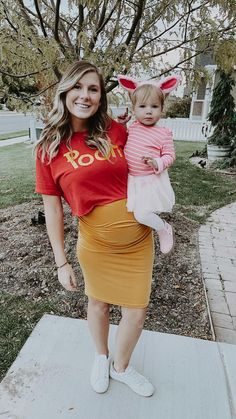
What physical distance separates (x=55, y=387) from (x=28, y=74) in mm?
2480

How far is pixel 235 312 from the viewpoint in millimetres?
2959

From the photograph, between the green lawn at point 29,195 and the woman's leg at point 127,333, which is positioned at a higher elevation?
the woman's leg at point 127,333

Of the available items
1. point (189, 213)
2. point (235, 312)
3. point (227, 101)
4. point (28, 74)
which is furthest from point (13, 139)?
point (235, 312)

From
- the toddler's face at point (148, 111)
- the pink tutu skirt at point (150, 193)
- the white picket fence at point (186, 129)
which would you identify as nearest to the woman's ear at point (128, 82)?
the toddler's face at point (148, 111)

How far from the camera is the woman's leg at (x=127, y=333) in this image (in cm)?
180

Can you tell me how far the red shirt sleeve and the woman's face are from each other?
27 centimetres

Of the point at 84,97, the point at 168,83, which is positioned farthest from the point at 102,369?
the point at 168,83

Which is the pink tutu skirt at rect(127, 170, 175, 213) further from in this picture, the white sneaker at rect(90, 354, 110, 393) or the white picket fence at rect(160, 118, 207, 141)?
the white picket fence at rect(160, 118, 207, 141)

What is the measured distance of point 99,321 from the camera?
189cm

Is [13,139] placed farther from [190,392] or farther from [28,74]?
[190,392]

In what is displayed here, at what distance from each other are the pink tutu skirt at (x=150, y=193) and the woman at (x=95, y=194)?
0.04 m

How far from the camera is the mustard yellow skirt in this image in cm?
166

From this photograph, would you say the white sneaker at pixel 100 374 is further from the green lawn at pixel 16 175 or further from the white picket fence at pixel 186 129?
the white picket fence at pixel 186 129

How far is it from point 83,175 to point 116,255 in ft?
1.38
